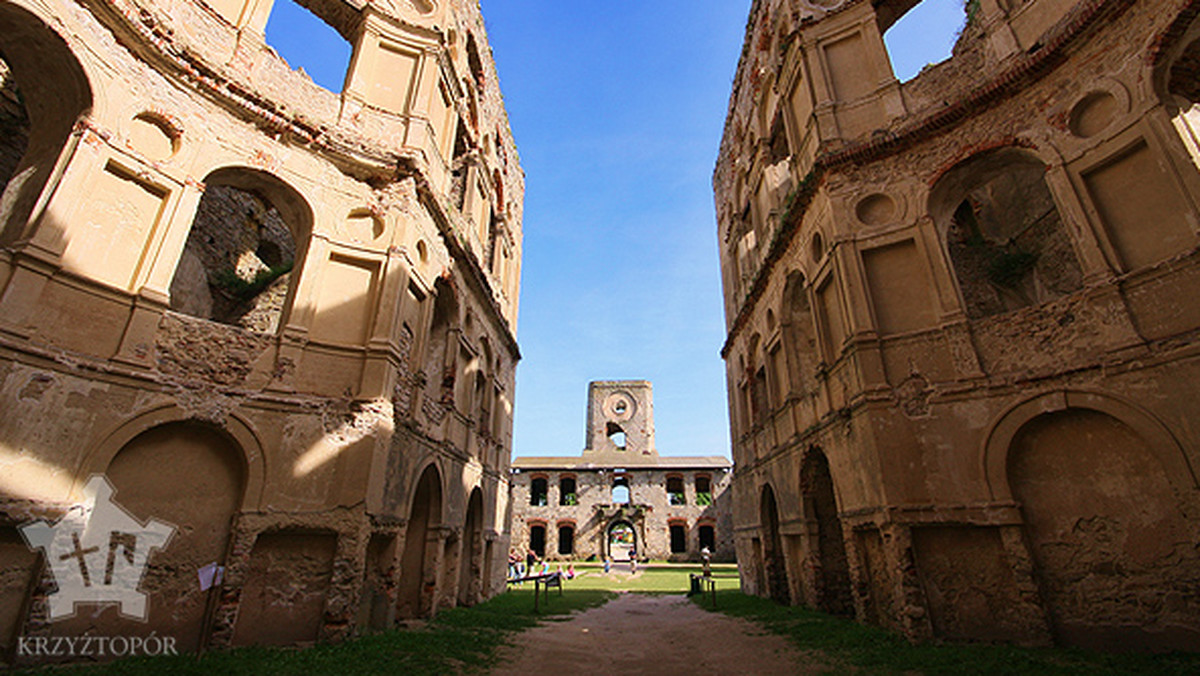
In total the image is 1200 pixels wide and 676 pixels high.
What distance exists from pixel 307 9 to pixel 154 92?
5.40 meters

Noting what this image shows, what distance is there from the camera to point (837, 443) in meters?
10.4

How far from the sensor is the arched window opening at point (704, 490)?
115ft

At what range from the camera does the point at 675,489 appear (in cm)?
3612

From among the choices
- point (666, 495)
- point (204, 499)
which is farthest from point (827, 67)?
point (666, 495)

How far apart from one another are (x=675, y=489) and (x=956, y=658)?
98.4 feet

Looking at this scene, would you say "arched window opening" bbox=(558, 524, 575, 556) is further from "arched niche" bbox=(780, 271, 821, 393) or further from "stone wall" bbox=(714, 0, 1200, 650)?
"arched niche" bbox=(780, 271, 821, 393)

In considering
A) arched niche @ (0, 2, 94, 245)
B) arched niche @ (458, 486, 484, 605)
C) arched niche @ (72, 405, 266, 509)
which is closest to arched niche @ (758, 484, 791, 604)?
arched niche @ (458, 486, 484, 605)

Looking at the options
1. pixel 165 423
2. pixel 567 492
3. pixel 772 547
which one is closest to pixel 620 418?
pixel 567 492

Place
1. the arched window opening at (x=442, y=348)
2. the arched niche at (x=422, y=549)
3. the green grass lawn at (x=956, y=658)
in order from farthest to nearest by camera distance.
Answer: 1. the arched window opening at (x=442, y=348)
2. the arched niche at (x=422, y=549)
3. the green grass lawn at (x=956, y=658)

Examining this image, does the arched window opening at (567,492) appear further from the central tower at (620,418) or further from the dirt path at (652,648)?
the dirt path at (652,648)

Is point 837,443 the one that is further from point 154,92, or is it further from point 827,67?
point 154,92

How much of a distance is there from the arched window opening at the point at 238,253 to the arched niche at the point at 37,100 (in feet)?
6.30

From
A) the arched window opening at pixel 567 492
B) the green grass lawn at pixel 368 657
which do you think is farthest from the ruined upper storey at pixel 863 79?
the arched window opening at pixel 567 492

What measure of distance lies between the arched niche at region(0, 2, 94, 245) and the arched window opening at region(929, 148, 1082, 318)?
46.8ft
